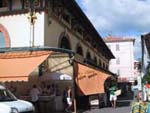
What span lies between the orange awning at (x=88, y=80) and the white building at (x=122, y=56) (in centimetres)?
7782

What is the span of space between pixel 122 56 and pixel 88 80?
263 feet

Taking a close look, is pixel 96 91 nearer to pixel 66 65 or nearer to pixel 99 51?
pixel 66 65

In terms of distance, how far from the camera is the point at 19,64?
70.7 ft

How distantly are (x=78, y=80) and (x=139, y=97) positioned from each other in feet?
38.7

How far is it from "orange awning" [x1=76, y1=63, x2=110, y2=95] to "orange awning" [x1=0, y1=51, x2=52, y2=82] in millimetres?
2675

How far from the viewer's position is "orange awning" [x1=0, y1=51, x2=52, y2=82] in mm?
20688

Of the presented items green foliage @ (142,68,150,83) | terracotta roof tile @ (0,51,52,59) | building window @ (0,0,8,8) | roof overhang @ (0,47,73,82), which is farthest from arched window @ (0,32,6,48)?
green foliage @ (142,68,150,83)

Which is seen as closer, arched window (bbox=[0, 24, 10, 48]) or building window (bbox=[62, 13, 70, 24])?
arched window (bbox=[0, 24, 10, 48])

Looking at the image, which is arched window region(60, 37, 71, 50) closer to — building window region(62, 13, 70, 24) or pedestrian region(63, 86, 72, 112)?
building window region(62, 13, 70, 24)

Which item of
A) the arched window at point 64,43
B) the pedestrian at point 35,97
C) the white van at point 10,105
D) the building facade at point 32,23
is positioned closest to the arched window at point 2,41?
the building facade at point 32,23

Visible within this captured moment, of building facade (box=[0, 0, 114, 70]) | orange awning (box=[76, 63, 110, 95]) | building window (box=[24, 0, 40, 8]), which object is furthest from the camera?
building window (box=[24, 0, 40, 8])

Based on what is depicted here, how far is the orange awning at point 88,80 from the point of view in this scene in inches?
965

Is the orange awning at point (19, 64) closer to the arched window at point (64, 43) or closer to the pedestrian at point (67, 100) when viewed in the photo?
the pedestrian at point (67, 100)

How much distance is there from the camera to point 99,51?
51.2 meters
